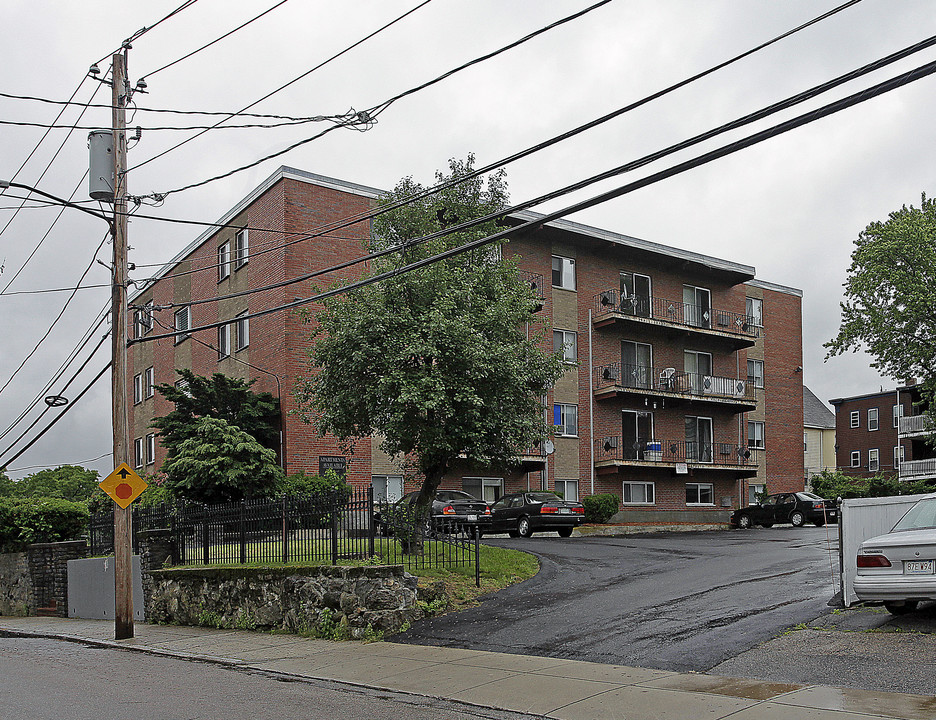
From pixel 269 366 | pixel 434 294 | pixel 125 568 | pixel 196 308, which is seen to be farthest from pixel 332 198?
pixel 125 568

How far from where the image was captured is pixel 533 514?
1193 inches

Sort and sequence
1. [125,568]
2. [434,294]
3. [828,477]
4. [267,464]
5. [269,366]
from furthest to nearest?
[828,477] → [269,366] → [267,464] → [434,294] → [125,568]

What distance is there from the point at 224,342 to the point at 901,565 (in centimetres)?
2943

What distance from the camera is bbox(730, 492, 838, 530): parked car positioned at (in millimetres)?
37125

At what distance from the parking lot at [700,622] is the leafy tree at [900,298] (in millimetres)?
24158

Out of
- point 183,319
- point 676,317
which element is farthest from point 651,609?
point 183,319

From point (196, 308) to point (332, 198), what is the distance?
9220 mm

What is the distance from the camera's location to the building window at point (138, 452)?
1662 inches

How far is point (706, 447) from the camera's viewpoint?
138 ft

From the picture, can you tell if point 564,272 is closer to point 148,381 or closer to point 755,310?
point 755,310

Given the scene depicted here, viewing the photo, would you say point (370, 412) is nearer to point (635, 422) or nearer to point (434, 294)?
point (434, 294)

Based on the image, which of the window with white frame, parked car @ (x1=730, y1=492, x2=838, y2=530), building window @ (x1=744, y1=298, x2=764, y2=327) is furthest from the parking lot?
the window with white frame

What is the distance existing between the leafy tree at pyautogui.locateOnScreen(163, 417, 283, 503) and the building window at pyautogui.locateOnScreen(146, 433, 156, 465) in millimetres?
12925

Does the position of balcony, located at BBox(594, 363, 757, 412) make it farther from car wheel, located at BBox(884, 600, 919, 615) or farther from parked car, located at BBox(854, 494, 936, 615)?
parked car, located at BBox(854, 494, 936, 615)
